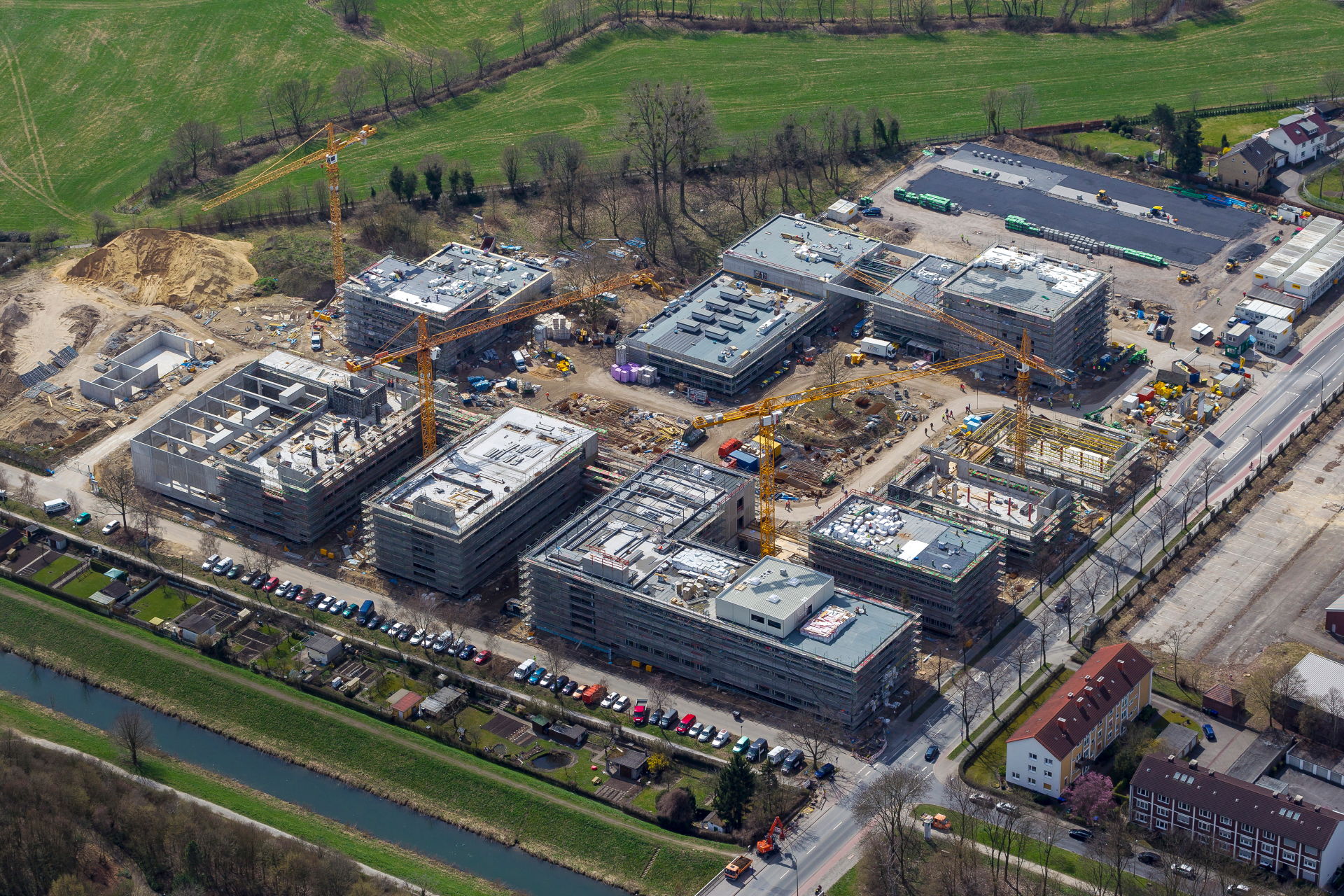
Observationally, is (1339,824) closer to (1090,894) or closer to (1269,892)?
(1269,892)

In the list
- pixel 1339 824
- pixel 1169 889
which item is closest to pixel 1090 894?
pixel 1169 889

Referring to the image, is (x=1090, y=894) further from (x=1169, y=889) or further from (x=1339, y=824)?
(x=1339, y=824)

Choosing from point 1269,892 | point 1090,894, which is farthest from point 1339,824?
point 1090,894
